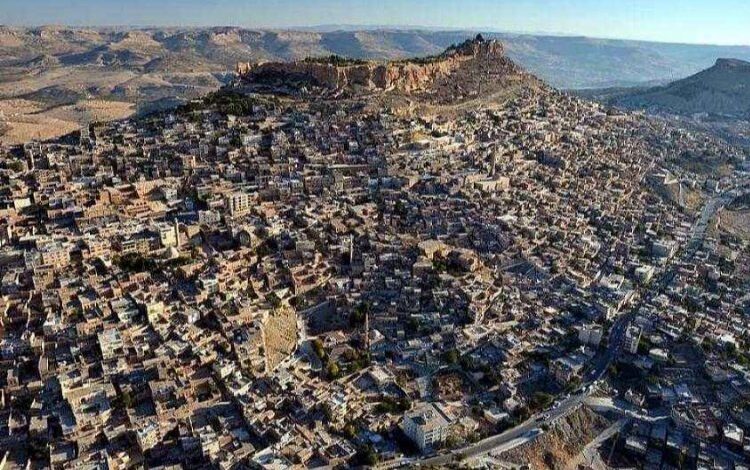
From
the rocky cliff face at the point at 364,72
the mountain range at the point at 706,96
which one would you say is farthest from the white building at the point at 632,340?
the mountain range at the point at 706,96

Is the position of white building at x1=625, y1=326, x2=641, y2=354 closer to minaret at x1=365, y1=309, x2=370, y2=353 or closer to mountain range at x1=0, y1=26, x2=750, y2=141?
minaret at x1=365, y1=309, x2=370, y2=353

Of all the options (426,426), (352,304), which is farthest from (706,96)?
(426,426)

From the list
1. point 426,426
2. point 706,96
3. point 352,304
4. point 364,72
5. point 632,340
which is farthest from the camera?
point 706,96

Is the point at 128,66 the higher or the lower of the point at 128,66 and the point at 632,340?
the lower

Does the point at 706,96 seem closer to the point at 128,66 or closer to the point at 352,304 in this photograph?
the point at 352,304

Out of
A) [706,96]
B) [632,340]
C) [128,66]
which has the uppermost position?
[706,96]

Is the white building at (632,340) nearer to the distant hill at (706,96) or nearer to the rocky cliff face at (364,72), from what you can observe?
the rocky cliff face at (364,72)

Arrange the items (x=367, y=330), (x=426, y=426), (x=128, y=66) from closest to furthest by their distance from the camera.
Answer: (x=426, y=426) → (x=367, y=330) → (x=128, y=66)
